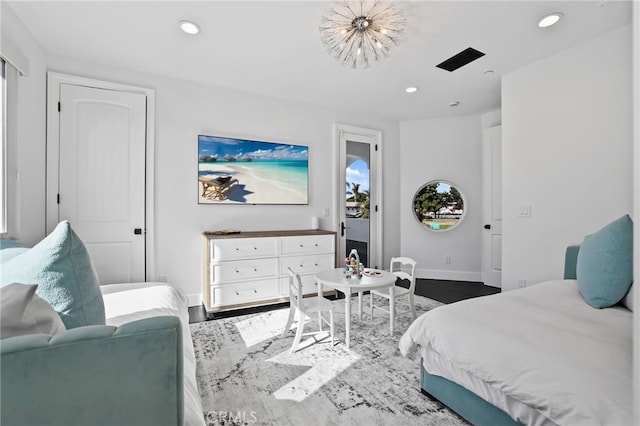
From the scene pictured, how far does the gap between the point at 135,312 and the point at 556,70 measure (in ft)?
13.1

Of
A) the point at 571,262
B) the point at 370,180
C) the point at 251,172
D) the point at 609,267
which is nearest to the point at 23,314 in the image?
the point at 609,267

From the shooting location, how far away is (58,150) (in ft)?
9.38

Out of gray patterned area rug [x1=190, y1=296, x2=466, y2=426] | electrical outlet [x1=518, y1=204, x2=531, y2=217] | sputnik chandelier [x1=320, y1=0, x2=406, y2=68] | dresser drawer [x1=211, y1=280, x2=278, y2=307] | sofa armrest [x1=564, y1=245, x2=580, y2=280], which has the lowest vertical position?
gray patterned area rug [x1=190, y1=296, x2=466, y2=426]

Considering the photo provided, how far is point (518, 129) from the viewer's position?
3.15 metres

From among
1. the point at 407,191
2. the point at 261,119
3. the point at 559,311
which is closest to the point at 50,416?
the point at 559,311

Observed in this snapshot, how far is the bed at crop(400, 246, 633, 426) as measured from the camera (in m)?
1.04

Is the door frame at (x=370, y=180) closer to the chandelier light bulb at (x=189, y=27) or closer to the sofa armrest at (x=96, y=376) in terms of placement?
the chandelier light bulb at (x=189, y=27)

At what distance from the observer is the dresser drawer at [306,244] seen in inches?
139

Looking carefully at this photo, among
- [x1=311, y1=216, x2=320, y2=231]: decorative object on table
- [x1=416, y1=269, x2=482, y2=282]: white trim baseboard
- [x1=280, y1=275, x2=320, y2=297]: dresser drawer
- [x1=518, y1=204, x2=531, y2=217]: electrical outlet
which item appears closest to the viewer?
[x1=518, y1=204, x2=531, y2=217]: electrical outlet

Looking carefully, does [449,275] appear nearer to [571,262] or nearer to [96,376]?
[571,262]

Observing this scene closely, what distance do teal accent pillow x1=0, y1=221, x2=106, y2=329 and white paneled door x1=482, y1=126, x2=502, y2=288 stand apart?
15.9 feet

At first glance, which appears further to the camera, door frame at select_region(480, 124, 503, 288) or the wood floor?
door frame at select_region(480, 124, 503, 288)

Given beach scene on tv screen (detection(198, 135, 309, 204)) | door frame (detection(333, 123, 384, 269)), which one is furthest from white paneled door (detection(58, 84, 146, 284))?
door frame (detection(333, 123, 384, 269))

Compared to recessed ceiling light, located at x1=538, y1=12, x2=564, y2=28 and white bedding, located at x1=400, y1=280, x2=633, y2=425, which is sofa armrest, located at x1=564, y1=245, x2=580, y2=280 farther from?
recessed ceiling light, located at x1=538, y1=12, x2=564, y2=28
